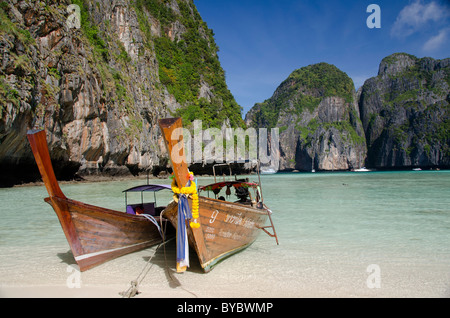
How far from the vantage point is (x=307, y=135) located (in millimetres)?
126625

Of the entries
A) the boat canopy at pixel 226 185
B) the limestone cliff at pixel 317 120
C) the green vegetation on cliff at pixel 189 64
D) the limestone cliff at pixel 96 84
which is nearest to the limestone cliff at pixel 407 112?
the limestone cliff at pixel 317 120

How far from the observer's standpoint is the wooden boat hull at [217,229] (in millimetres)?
4453

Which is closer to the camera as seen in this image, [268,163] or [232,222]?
[232,222]

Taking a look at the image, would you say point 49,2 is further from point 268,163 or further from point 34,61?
point 268,163

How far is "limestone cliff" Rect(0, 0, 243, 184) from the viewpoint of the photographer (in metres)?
17.1

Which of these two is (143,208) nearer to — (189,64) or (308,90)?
(189,64)

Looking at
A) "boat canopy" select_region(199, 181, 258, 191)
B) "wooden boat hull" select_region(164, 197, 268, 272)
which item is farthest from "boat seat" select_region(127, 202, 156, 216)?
"wooden boat hull" select_region(164, 197, 268, 272)

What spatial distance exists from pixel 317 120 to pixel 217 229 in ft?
450

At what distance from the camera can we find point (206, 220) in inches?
178

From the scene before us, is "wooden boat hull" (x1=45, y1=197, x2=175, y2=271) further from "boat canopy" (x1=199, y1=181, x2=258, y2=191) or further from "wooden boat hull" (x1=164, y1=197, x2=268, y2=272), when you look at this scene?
"boat canopy" (x1=199, y1=181, x2=258, y2=191)

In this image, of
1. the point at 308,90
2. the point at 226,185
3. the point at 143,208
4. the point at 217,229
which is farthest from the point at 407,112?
the point at 217,229

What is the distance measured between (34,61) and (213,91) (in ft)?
124

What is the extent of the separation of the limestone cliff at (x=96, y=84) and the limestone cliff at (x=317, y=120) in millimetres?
73295
